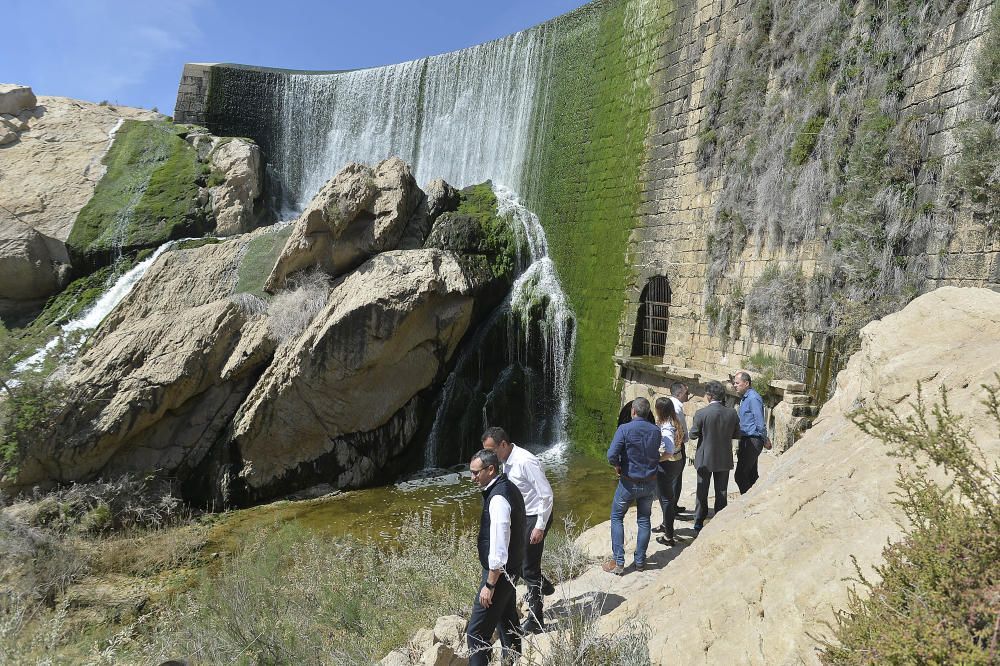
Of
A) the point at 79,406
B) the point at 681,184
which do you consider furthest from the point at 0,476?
the point at 681,184

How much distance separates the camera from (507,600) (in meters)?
3.58

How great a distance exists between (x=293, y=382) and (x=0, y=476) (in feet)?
15.2

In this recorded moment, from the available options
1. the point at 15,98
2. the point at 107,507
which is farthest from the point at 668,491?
the point at 15,98

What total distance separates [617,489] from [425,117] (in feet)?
52.7

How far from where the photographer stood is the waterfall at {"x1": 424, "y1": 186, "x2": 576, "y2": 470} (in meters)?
12.1

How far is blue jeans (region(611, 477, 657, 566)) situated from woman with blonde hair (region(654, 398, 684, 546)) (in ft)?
1.26

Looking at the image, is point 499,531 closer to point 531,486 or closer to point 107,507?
point 531,486

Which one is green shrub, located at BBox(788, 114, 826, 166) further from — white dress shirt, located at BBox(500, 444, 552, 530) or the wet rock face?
white dress shirt, located at BBox(500, 444, 552, 530)

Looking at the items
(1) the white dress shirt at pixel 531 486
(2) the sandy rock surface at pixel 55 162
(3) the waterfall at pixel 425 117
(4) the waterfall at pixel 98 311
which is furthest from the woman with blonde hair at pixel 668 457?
(2) the sandy rock surface at pixel 55 162

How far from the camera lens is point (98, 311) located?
1372 cm

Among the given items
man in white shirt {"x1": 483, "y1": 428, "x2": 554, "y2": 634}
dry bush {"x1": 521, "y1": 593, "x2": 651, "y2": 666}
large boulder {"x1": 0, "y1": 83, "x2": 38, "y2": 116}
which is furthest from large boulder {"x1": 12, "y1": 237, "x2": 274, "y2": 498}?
large boulder {"x1": 0, "y1": 83, "x2": 38, "y2": 116}

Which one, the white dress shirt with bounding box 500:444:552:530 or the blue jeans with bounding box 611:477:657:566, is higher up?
the white dress shirt with bounding box 500:444:552:530

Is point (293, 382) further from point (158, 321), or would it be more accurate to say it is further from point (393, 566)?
→ point (393, 566)

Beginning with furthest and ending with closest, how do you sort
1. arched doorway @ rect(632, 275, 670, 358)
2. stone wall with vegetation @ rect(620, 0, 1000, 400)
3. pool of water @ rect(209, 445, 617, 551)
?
arched doorway @ rect(632, 275, 670, 358) < pool of water @ rect(209, 445, 617, 551) < stone wall with vegetation @ rect(620, 0, 1000, 400)
